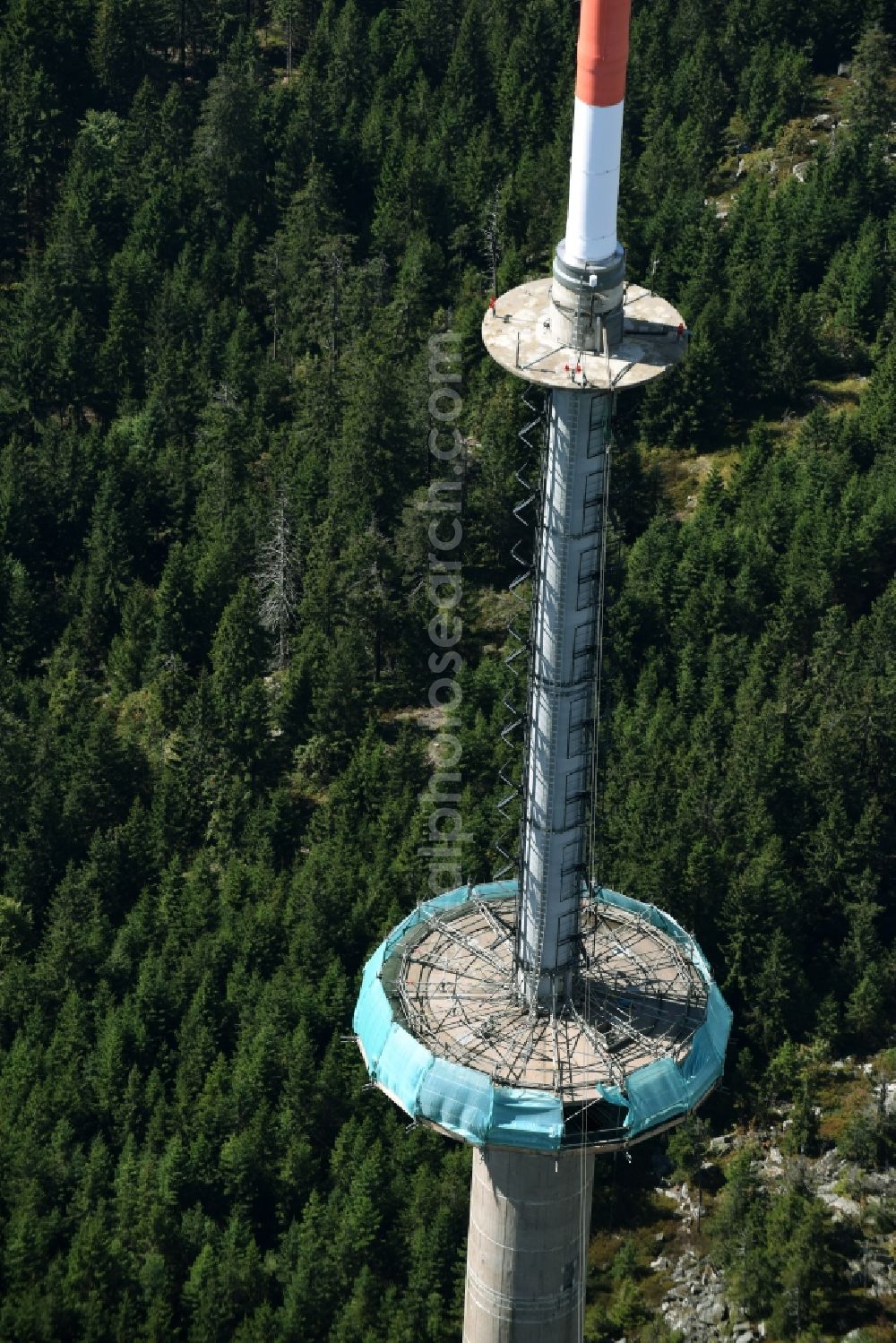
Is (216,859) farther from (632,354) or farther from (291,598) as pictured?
(632,354)

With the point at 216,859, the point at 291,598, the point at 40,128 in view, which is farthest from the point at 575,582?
the point at 40,128

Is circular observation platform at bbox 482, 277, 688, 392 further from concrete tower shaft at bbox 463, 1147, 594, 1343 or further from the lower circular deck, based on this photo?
concrete tower shaft at bbox 463, 1147, 594, 1343

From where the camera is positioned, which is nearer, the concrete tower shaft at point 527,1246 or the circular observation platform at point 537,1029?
the circular observation platform at point 537,1029

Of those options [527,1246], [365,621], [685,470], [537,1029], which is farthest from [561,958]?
[685,470]

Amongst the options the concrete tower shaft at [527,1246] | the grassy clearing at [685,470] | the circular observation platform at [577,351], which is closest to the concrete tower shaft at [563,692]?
the circular observation platform at [577,351]

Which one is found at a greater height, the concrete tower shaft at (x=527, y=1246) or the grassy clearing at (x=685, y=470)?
the concrete tower shaft at (x=527, y=1246)

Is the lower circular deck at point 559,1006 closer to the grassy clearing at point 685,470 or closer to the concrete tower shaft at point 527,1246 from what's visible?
the concrete tower shaft at point 527,1246

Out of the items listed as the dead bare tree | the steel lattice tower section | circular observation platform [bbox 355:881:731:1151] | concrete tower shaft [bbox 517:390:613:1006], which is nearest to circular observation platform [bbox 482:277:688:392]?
the steel lattice tower section
